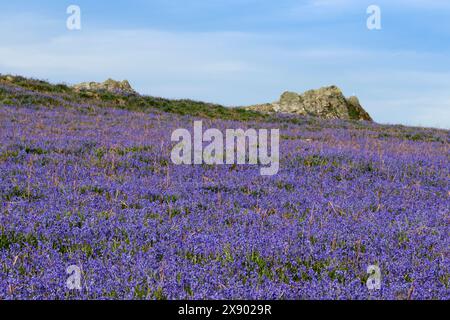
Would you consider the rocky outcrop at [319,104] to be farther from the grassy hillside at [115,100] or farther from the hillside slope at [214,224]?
the hillside slope at [214,224]

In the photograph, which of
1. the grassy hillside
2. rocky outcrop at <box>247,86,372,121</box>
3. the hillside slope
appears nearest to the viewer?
the hillside slope

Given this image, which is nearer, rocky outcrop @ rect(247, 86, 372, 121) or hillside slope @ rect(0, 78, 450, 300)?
hillside slope @ rect(0, 78, 450, 300)

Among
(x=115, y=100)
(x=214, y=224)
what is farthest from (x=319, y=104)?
(x=214, y=224)

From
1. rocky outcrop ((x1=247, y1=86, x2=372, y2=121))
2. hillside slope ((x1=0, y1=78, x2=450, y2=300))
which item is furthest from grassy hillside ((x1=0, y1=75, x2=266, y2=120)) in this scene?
hillside slope ((x1=0, y1=78, x2=450, y2=300))

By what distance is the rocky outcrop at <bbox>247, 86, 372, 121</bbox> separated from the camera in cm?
3825

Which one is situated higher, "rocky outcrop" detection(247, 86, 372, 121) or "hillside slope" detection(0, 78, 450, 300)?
"rocky outcrop" detection(247, 86, 372, 121)

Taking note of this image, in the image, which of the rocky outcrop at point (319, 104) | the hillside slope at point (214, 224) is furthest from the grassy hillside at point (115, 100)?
the hillside slope at point (214, 224)

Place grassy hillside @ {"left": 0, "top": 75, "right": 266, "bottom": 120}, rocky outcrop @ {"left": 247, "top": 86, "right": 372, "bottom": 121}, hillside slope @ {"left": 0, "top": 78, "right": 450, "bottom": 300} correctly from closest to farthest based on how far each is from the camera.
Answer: hillside slope @ {"left": 0, "top": 78, "right": 450, "bottom": 300}, grassy hillside @ {"left": 0, "top": 75, "right": 266, "bottom": 120}, rocky outcrop @ {"left": 247, "top": 86, "right": 372, "bottom": 121}

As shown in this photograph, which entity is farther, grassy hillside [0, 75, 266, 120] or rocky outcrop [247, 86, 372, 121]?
rocky outcrop [247, 86, 372, 121]

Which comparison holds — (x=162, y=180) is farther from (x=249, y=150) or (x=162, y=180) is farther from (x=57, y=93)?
(x=57, y=93)

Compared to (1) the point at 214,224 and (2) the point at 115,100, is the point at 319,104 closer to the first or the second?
(2) the point at 115,100

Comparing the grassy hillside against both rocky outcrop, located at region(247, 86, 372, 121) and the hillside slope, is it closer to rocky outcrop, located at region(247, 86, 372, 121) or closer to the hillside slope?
rocky outcrop, located at region(247, 86, 372, 121)
